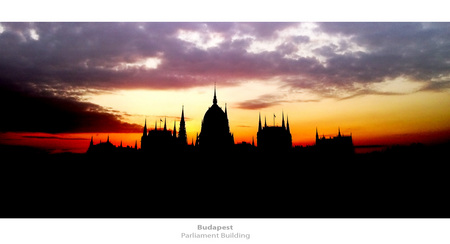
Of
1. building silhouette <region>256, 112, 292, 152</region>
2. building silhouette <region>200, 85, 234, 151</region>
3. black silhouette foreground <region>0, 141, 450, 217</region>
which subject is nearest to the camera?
black silhouette foreground <region>0, 141, 450, 217</region>

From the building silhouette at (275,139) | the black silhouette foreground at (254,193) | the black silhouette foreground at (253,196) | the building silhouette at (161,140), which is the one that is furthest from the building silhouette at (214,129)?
the black silhouette foreground at (253,196)

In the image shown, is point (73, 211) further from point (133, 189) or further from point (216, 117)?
point (216, 117)

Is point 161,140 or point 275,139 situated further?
point 161,140

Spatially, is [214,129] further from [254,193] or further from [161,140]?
[254,193]

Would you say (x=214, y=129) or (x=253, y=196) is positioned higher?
(x=214, y=129)

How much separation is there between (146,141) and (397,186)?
47.9 metres

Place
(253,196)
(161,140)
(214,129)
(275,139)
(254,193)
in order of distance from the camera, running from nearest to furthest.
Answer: (253,196), (254,193), (275,139), (161,140), (214,129)

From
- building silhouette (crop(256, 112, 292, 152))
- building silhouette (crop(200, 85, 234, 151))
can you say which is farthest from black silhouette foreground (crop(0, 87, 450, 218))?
building silhouette (crop(200, 85, 234, 151))

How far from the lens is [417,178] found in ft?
42.8

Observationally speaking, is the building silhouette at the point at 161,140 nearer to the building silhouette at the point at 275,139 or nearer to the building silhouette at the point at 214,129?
the building silhouette at the point at 214,129

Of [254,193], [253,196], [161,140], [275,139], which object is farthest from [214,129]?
[253,196]

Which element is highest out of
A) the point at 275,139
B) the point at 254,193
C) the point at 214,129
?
the point at 214,129

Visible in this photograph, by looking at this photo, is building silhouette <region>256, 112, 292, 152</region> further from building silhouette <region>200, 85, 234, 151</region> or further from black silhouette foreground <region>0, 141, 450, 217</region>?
black silhouette foreground <region>0, 141, 450, 217</region>
